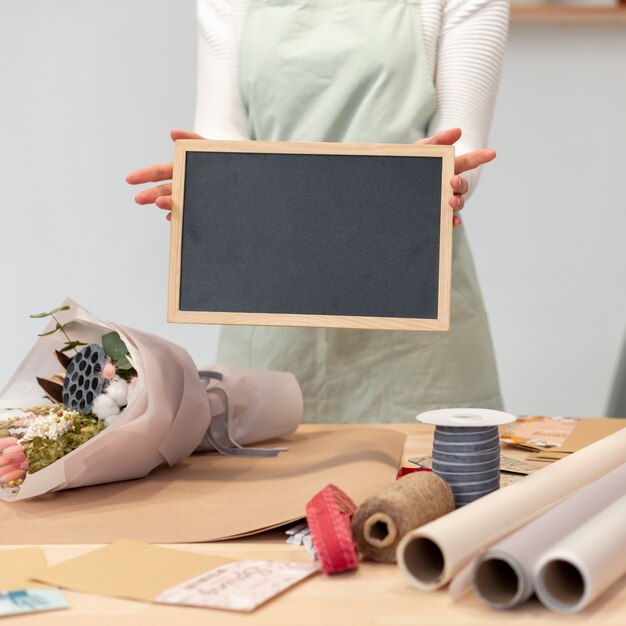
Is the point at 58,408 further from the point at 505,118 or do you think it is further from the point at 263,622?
the point at 505,118

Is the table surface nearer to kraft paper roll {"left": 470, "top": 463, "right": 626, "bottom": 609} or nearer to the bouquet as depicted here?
kraft paper roll {"left": 470, "top": 463, "right": 626, "bottom": 609}

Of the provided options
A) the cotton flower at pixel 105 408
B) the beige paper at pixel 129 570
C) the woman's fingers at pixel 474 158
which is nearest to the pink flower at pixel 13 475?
the cotton flower at pixel 105 408

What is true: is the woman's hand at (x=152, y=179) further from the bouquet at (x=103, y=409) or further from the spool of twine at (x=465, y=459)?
the spool of twine at (x=465, y=459)

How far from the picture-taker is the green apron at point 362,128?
1657mm

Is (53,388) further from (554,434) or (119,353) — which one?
(554,434)

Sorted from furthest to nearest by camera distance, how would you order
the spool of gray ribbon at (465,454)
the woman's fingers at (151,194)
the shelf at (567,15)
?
1. the shelf at (567,15)
2. the woman's fingers at (151,194)
3. the spool of gray ribbon at (465,454)

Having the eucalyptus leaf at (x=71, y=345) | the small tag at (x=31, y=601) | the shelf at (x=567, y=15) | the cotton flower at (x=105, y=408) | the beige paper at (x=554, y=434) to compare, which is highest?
the shelf at (x=567, y=15)

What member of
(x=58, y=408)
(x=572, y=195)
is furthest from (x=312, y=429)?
(x=572, y=195)

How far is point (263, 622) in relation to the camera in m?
0.66

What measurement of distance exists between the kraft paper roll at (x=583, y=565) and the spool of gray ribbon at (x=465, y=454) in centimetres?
16

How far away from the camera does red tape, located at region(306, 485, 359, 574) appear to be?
2.44ft

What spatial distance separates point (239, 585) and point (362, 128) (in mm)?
1132

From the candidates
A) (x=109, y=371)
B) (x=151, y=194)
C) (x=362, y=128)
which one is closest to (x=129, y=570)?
(x=109, y=371)

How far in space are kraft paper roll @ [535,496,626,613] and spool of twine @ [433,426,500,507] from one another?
6.5 inches
